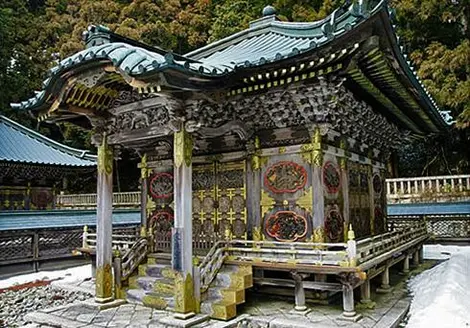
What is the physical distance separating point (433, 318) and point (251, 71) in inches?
190

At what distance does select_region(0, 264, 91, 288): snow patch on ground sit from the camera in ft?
33.7

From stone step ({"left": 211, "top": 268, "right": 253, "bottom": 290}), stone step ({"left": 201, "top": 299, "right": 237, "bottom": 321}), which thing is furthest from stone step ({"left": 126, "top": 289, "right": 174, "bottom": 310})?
stone step ({"left": 211, "top": 268, "right": 253, "bottom": 290})

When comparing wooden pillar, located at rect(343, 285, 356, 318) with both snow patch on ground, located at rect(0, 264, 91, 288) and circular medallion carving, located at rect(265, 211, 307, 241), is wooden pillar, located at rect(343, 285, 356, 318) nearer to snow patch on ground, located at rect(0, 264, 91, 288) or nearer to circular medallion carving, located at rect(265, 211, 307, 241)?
circular medallion carving, located at rect(265, 211, 307, 241)

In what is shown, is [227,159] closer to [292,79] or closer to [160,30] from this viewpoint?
[292,79]

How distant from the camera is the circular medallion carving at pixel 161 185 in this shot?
29.6 feet

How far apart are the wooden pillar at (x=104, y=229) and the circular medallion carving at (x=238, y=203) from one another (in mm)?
2424

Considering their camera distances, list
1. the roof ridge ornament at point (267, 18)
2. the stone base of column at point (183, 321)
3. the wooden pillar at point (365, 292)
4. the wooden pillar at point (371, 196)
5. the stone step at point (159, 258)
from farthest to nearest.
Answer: the roof ridge ornament at point (267, 18), the wooden pillar at point (371, 196), the stone step at point (159, 258), the wooden pillar at point (365, 292), the stone base of column at point (183, 321)

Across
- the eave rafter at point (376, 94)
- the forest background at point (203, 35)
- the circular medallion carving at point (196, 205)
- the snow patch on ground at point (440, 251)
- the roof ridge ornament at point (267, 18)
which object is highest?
the forest background at point (203, 35)

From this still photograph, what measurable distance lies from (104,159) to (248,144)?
289 cm

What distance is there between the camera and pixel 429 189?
55.2ft

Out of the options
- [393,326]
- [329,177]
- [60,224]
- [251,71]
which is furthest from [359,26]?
[60,224]

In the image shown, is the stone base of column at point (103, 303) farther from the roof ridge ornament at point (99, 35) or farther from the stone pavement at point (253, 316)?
the roof ridge ornament at point (99, 35)

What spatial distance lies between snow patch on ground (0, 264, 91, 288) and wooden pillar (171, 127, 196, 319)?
482 centimetres

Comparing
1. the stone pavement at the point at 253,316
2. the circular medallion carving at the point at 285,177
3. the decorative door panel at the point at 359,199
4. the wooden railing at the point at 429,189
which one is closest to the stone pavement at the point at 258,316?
the stone pavement at the point at 253,316
